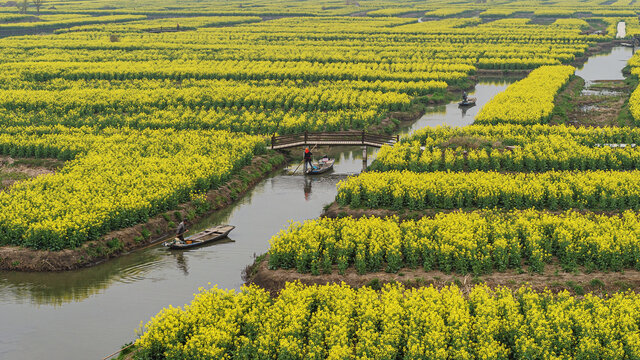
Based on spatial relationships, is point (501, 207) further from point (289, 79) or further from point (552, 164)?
point (289, 79)

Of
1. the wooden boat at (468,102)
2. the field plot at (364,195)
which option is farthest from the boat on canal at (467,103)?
the field plot at (364,195)

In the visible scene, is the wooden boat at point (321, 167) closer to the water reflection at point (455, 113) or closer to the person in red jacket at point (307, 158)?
the person in red jacket at point (307, 158)

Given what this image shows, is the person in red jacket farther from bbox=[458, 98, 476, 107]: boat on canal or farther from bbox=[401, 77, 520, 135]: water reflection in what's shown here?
bbox=[458, 98, 476, 107]: boat on canal

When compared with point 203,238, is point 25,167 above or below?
above

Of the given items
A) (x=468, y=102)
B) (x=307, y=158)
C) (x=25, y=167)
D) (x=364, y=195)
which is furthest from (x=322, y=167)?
(x=468, y=102)

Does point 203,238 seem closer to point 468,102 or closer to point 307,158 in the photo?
point 307,158

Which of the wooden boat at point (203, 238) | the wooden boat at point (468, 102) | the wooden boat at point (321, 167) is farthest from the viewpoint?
the wooden boat at point (468, 102)
